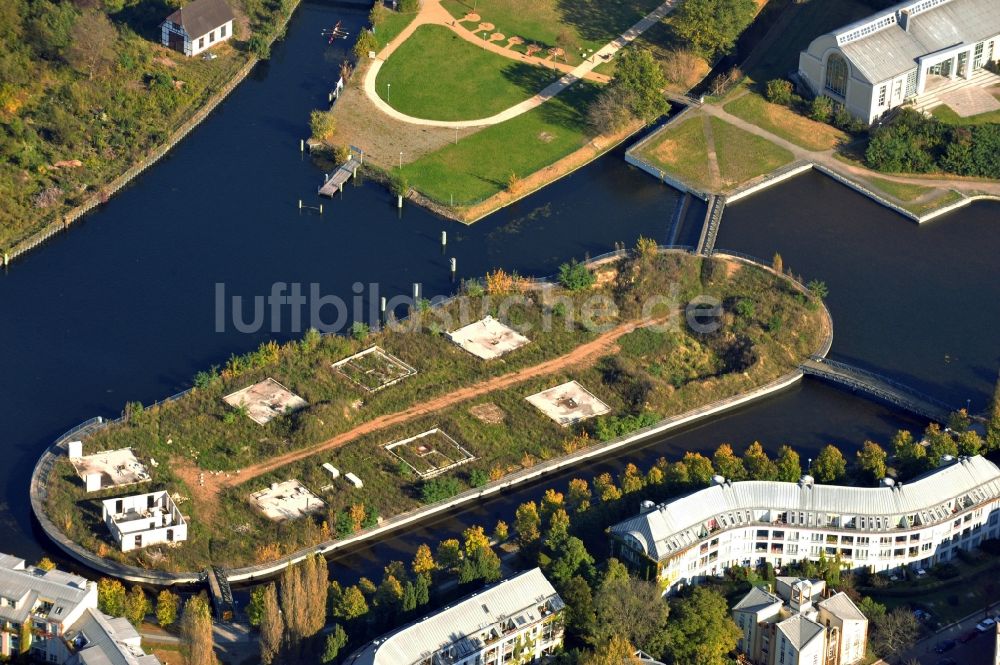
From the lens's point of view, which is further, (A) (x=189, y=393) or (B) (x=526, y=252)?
(B) (x=526, y=252)

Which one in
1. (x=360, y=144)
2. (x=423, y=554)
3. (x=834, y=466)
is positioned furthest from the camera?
(x=360, y=144)

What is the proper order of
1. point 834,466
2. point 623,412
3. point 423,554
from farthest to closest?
point 623,412 < point 834,466 < point 423,554

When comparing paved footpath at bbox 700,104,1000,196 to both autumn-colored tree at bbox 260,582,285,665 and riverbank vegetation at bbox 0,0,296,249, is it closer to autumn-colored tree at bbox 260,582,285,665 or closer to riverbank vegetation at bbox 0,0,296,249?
riverbank vegetation at bbox 0,0,296,249

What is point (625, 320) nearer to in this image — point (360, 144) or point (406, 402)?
point (406, 402)

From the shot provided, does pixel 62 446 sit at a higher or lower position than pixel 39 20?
lower

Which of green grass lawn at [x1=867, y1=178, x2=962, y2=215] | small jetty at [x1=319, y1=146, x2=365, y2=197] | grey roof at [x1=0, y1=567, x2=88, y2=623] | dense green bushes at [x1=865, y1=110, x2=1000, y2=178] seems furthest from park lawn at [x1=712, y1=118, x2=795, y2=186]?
grey roof at [x1=0, y1=567, x2=88, y2=623]

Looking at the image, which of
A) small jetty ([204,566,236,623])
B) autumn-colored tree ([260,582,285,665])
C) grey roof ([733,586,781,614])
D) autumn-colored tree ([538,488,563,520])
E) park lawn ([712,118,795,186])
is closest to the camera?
autumn-colored tree ([260,582,285,665])

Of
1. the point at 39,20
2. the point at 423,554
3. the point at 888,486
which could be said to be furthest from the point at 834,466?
the point at 39,20

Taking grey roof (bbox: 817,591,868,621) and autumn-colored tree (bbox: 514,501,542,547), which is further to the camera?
autumn-colored tree (bbox: 514,501,542,547)
